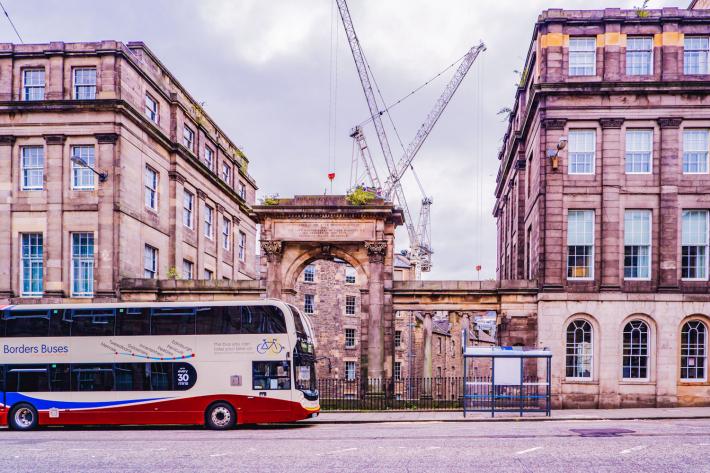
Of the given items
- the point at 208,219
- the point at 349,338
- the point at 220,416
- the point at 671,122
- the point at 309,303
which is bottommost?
the point at 349,338

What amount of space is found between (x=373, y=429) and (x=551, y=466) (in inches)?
348

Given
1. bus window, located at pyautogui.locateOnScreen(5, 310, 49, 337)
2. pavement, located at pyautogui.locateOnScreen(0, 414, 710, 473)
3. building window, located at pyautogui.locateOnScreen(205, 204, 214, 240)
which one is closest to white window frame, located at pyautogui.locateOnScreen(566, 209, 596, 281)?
pavement, located at pyautogui.locateOnScreen(0, 414, 710, 473)

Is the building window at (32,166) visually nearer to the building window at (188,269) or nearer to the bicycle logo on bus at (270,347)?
the building window at (188,269)

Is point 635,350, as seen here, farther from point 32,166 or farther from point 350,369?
point 350,369

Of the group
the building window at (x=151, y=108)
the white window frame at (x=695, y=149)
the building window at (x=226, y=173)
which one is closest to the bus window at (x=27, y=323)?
the building window at (x=151, y=108)

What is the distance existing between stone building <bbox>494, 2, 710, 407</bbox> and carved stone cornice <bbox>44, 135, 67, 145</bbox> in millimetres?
21455

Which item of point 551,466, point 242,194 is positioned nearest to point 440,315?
point 242,194

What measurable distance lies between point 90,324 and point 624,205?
21300 mm

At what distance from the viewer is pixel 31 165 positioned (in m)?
33.1

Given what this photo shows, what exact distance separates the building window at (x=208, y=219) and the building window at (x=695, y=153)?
2922 centimetres

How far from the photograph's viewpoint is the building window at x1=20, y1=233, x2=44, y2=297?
32.4 meters

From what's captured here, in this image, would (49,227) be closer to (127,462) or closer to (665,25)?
(127,462)

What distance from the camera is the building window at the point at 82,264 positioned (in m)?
32.5

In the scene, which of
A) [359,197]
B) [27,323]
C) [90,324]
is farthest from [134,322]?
[359,197]
